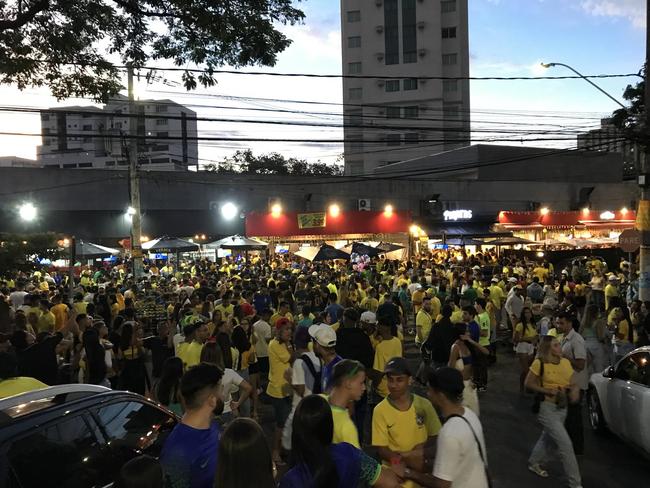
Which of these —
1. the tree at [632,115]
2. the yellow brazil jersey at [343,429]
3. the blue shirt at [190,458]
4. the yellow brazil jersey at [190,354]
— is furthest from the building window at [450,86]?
the blue shirt at [190,458]

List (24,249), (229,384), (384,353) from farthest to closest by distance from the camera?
(24,249) → (384,353) → (229,384)

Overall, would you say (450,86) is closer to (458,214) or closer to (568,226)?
(568,226)

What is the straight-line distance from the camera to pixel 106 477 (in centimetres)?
367

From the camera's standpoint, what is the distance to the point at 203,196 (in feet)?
115

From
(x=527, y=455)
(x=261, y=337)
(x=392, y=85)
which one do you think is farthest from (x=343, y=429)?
(x=392, y=85)

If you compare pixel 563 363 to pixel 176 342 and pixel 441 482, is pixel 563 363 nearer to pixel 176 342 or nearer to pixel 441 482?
pixel 441 482

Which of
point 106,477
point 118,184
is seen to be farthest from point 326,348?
point 118,184

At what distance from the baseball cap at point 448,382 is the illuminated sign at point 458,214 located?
31963 mm

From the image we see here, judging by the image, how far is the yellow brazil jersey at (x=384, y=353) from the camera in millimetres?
7492

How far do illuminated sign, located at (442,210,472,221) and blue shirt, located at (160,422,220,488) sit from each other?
107 ft

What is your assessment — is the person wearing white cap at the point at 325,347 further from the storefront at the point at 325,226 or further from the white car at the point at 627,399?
the storefront at the point at 325,226

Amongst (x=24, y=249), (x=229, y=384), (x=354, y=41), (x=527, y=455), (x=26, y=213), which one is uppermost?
(x=354, y=41)

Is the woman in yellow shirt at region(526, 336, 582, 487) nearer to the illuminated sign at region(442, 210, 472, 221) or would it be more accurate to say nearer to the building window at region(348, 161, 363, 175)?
the illuminated sign at region(442, 210, 472, 221)

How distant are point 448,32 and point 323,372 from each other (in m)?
73.8
